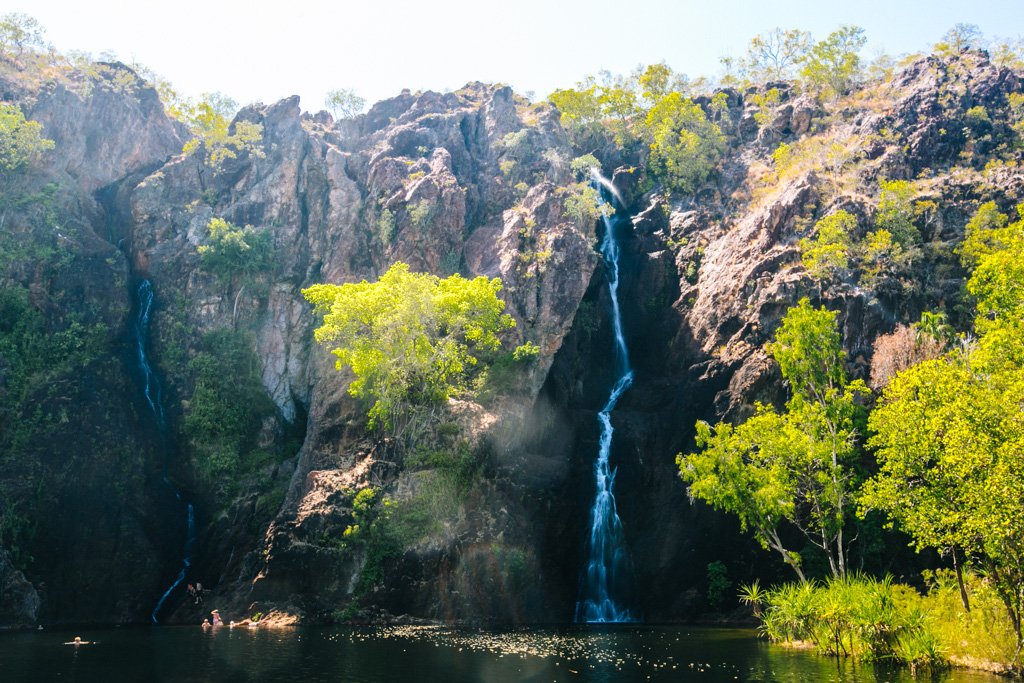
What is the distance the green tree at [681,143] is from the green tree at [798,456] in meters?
26.9

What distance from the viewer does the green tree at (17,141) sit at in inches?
1885

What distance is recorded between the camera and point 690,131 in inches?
2354

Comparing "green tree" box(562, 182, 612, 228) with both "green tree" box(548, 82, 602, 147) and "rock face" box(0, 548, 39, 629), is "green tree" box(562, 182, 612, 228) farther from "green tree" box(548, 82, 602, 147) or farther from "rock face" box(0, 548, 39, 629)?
"rock face" box(0, 548, 39, 629)

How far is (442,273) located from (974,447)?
3737 centimetres

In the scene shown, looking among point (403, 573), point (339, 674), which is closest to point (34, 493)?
point (403, 573)

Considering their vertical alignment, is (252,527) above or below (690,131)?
below

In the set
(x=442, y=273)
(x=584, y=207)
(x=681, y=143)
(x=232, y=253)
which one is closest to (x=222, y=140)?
(x=232, y=253)

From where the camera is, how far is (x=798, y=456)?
96.5ft

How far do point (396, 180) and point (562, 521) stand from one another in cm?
2981

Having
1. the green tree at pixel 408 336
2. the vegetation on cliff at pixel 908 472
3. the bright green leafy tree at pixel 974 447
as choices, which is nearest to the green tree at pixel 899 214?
the vegetation on cliff at pixel 908 472

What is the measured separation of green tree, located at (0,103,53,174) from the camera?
47.9m

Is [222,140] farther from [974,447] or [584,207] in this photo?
[974,447]

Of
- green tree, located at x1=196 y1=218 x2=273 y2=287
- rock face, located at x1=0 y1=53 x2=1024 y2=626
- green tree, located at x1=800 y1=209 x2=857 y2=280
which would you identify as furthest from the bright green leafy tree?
green tree, located at x1=196 y1=218 x2=273 y2=287

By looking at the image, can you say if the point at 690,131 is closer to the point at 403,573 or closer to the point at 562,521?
the point at 562,521
